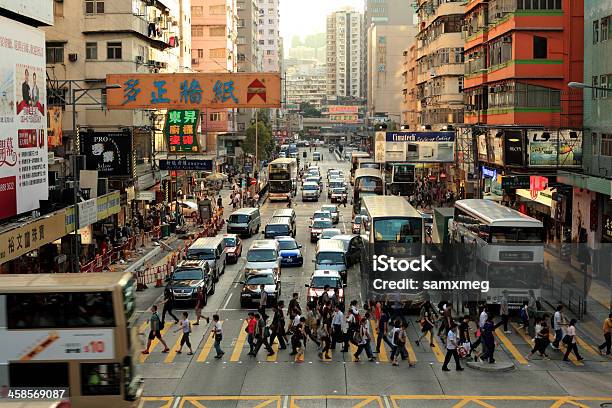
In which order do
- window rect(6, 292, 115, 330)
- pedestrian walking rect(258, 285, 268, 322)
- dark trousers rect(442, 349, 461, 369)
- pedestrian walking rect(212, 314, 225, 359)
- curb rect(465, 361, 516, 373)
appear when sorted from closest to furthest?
window rect(6, 292, 115, 330) < dark trousers rect(442, 349, 461, 369) < curb rect(465, 361, 516, 373) < pedestrian walking rect(212, 314, 225, 359) < pedestrian walking rect(258, 285, 268, 322)

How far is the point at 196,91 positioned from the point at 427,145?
28.3 metres

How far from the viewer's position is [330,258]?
123 ft

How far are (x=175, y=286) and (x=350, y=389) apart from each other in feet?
40.9

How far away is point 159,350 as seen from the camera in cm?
2645

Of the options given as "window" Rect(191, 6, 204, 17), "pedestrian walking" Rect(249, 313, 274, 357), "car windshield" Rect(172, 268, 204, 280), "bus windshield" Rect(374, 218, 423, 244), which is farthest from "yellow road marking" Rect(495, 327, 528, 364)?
"window" Rect(191, 6, 204, 17)

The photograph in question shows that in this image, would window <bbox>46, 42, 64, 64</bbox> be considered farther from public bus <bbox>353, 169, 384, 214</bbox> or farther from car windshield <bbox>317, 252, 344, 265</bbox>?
car windshield <bbox>317, 252, 344, 265</bbox>

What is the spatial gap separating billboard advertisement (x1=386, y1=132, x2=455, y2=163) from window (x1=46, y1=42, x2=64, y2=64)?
23.3 m

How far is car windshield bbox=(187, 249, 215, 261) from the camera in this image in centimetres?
3872

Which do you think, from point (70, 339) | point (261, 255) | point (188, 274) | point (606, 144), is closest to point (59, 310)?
point (70, 339)

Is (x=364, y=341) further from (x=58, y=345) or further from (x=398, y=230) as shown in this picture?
(x=58, y=345)

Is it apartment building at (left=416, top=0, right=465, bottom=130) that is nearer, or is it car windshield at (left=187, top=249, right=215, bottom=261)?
car windshield at (left=187, top=249, right=215, bottom=261)

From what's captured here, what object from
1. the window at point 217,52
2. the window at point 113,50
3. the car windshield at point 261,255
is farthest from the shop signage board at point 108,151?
the window at point 217,52

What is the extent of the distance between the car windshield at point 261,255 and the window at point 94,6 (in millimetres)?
25000

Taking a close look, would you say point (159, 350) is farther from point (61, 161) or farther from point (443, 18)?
point (443, 18)
